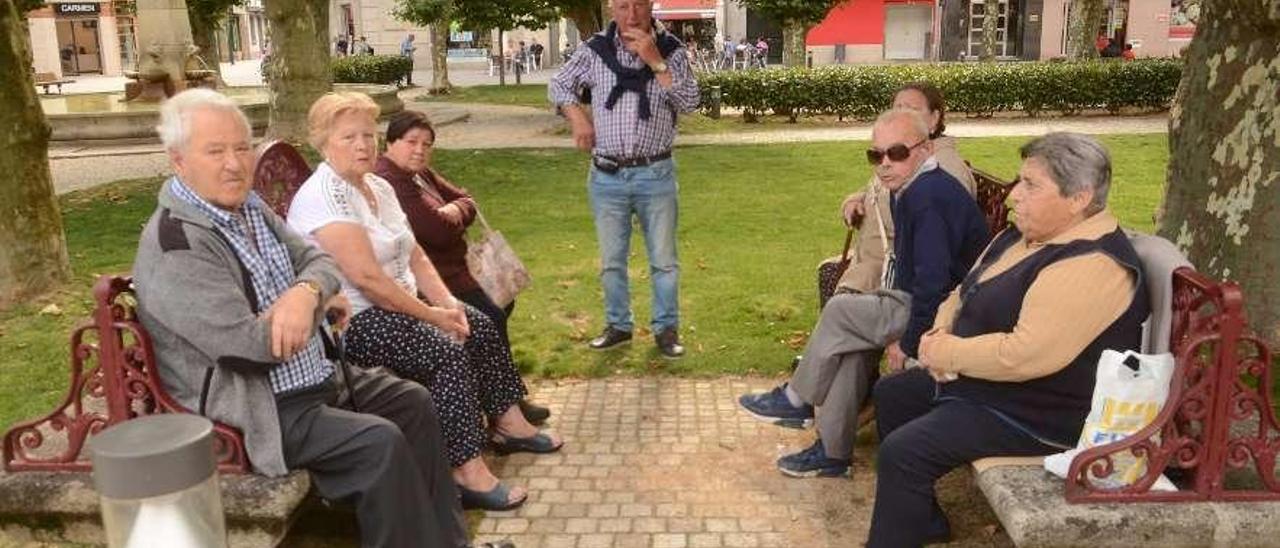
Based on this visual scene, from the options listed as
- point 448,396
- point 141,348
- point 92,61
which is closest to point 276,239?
point 141,348

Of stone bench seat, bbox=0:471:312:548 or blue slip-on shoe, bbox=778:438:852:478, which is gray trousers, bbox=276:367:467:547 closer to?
stone bench seat, bbox=0:471:312:548

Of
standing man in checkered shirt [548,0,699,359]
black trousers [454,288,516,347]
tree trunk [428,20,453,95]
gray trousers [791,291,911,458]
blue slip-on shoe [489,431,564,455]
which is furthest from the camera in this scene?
tree trunk [428,20,453,95]

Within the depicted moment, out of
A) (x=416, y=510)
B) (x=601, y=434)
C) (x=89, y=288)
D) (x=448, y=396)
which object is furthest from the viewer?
(x=89, y=288)

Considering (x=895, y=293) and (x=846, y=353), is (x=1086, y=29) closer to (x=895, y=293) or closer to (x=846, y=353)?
(x=895, y=293)

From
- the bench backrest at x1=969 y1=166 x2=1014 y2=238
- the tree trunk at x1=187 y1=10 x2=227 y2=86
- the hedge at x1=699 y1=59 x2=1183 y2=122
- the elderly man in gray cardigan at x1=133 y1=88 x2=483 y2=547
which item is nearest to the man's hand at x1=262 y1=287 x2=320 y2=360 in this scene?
the elderly man in gray cardigan at x1=133 y1=88 x2=483 y2=547

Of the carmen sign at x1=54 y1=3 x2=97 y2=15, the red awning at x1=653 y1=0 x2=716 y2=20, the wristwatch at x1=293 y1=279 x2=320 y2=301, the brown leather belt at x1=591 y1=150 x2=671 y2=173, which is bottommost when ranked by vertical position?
the wristwatch at x1=293 y1=279 x2=320 y2=301

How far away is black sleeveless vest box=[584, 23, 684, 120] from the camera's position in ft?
18.5

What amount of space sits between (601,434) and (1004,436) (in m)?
2.05

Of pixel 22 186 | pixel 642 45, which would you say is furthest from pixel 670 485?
pixel 22 186

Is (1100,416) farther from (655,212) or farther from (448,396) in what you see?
(655,212)

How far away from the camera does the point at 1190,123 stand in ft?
17.9

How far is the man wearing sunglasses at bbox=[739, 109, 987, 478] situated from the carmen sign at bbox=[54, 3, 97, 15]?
52.8 meters

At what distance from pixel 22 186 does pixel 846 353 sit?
212 inches

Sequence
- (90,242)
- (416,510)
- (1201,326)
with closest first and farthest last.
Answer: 1. (1201,326)
2. (416,510)
3. (90,242)
